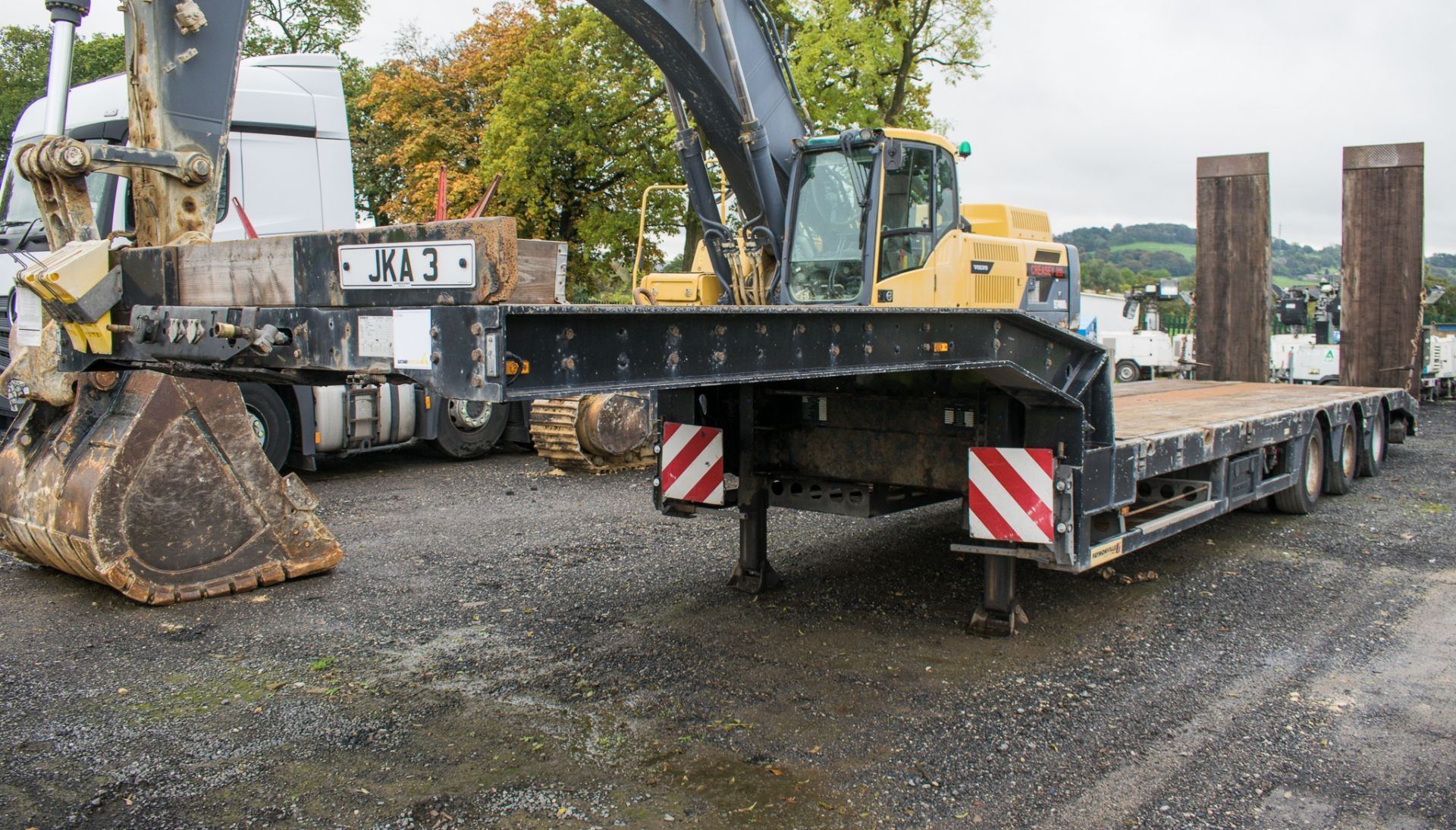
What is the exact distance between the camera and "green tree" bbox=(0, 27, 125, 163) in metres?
37.6

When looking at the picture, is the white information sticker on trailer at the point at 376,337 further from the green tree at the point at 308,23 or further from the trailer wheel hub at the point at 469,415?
the green tree at the point at 308,23

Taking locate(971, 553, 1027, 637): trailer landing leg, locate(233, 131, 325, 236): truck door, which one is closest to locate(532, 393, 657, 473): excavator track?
locate(233, 131, 325, 236): truck door

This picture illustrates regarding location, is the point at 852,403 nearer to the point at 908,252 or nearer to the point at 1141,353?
the point at 908,252

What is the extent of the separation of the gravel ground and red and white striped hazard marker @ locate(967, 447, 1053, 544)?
609 mm

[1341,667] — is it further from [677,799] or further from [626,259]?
[626,259]

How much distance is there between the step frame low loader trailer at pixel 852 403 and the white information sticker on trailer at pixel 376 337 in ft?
0.06

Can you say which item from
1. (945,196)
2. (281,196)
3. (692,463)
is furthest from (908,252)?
(281,196)

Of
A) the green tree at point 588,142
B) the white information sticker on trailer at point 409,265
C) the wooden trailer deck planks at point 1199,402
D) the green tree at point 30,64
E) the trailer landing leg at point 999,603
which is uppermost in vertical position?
the green tree at point 30,64

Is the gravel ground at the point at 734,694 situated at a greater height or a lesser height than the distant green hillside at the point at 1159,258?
lesser

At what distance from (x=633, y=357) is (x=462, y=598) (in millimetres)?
3593

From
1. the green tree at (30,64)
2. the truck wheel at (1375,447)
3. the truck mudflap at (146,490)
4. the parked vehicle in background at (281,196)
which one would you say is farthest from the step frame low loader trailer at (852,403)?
the green tree at (30,64)

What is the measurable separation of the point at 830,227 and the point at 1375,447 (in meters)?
6.48

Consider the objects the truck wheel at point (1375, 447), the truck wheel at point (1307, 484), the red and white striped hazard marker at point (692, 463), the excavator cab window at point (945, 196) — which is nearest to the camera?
the red and white striped hazard marker at point (692, 463)

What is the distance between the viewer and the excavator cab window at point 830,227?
27.4ft
